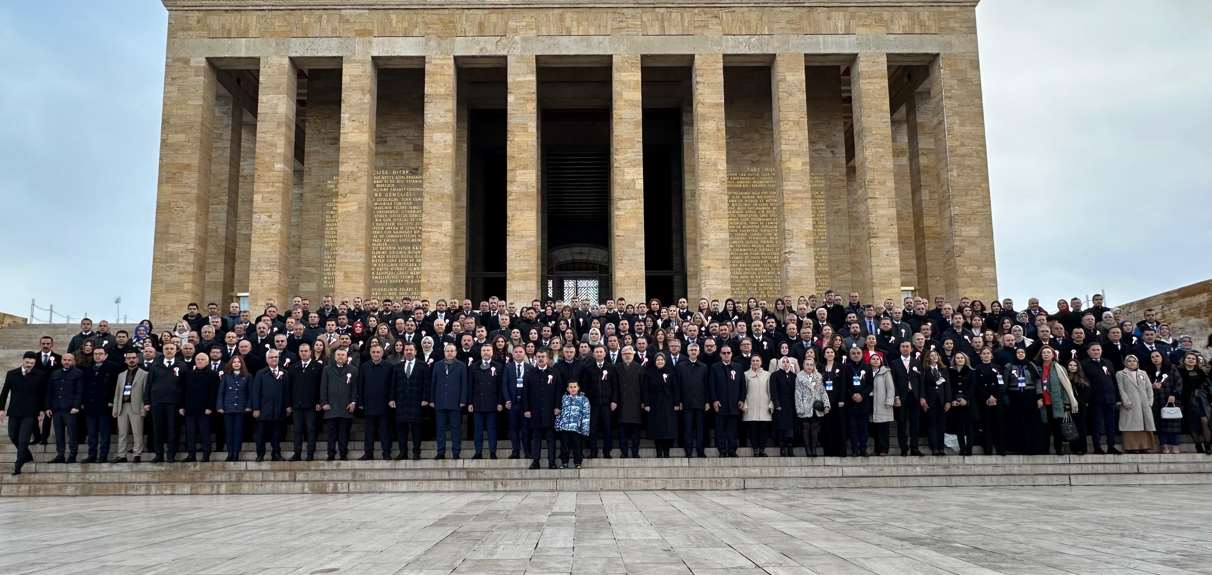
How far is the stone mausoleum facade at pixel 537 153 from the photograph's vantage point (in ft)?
70.8

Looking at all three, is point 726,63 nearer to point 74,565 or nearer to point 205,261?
point 205,261

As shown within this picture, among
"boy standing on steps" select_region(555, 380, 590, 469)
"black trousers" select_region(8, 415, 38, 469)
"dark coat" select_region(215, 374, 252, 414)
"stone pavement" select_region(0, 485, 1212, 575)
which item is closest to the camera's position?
"stone pavement" select_region(0, 485, 1212, 575)

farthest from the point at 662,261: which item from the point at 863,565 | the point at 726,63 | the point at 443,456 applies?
the point at 863,565

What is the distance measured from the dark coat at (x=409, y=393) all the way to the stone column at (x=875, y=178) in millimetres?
13823

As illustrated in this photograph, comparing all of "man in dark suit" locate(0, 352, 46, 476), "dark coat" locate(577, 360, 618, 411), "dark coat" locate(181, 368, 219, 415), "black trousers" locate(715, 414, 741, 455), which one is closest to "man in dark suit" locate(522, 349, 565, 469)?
"dark coat" locate(577, 360, 618, 411)

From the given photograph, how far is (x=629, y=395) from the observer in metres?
11.4

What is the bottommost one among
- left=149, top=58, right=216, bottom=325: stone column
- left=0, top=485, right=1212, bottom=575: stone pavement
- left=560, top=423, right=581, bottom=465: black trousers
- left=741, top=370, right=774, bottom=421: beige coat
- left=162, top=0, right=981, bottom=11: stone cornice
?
left=0, top=485, right=1212, bottom=575: stone pavement

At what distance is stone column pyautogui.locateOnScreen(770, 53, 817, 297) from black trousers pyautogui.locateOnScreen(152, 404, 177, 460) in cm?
1455

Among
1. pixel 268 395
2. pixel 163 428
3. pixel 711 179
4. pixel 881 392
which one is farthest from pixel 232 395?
pixel 711 179

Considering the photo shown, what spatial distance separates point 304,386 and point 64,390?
309cm

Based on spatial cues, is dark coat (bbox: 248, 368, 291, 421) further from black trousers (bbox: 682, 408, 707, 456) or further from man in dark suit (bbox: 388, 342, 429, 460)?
black trousers (bbox: 682, 408, 707, 456)

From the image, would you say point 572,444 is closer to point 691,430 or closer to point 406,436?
point 691,430

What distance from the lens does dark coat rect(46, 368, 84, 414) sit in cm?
1113

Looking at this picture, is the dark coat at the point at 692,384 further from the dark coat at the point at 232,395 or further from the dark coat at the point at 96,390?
the dark coat at the point at 96,390
